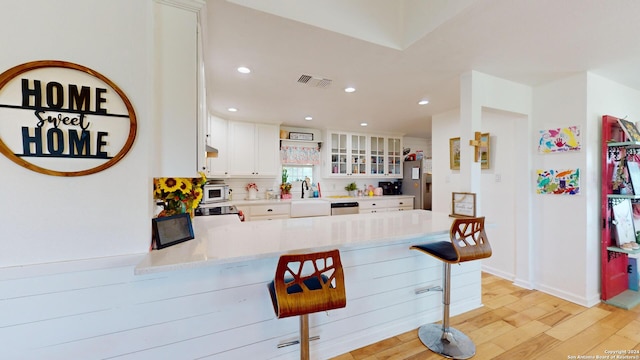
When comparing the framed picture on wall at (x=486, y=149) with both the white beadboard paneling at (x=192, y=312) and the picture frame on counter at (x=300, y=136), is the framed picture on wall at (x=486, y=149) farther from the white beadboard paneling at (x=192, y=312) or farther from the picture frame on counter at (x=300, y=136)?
the picture frame on counter at (x=300, y=136)

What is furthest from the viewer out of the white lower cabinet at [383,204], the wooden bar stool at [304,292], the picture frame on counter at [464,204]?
the white lower cabinet at [383,204]

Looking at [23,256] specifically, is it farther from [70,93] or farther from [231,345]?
[231,345]

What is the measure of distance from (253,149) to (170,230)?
3012 mm

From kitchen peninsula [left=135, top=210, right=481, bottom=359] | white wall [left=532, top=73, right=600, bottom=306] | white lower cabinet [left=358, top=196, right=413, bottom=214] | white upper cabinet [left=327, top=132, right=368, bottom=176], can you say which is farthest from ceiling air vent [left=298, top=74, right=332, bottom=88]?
white lower cabinet [left=358, top=196, right=413, bottom=214]

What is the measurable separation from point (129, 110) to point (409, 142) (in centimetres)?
552

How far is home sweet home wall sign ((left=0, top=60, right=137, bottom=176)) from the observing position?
1.04m

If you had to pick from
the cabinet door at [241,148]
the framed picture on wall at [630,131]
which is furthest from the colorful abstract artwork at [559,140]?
the cabinet door at [241,148]

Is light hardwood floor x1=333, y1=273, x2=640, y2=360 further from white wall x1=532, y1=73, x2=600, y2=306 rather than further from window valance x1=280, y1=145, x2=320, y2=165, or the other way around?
window valance x1=280, y1=145, x2=320, y2=165

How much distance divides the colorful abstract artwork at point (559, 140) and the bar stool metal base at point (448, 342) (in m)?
2.11

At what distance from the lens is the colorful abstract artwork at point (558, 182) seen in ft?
7.95

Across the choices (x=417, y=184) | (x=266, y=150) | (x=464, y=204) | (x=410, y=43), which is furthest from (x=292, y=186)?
(x=410, y=43)

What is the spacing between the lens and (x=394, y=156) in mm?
5398

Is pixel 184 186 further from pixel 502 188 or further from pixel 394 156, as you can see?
pixel 394 156

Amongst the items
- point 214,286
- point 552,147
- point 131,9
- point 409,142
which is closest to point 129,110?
point 131,9
